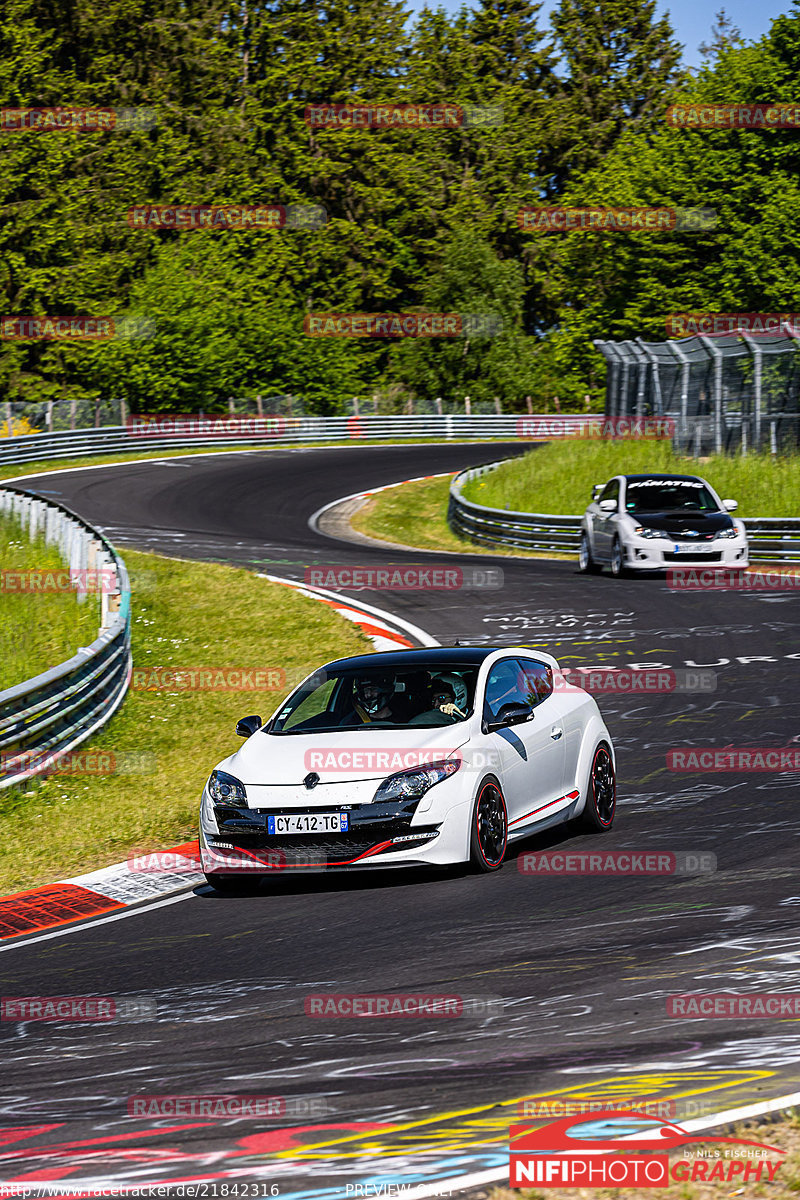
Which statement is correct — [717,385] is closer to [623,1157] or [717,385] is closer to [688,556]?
[688,556]

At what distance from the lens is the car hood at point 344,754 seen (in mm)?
9328

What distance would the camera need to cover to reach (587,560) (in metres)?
26.4

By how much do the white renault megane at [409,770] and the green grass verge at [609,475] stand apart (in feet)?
66.1

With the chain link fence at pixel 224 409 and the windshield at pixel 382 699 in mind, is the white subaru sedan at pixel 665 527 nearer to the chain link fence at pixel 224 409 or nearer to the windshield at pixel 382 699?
the windshield at pixel 382 699

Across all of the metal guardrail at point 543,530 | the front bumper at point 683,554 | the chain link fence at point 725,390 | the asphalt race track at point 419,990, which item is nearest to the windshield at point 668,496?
the front bumper at point 683,554

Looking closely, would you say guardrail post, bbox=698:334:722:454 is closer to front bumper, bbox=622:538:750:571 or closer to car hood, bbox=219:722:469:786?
front bumper, bbox=622:538:750:571

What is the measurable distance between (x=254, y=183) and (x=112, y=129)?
7624mm

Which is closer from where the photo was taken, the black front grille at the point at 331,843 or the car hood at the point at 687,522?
the black front grille at the point at 331,843

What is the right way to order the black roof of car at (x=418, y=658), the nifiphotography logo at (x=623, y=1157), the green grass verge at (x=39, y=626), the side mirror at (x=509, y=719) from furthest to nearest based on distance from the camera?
the green grass verge at (x=39, y=626)
the black roof of car at (x=418, y=658)
the side mirror at (x=509, y=719)
the nifiphotography logo at (x=623, y=1157)

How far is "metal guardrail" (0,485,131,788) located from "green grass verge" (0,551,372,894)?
0.70 ft

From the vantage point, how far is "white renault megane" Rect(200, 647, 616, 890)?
360 inches

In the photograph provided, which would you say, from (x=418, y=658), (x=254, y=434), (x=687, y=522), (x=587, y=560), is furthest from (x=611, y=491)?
(x=254, y=434)

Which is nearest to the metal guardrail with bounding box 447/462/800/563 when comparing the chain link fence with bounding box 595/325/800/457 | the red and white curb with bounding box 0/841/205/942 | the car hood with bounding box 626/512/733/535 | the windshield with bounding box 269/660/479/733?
the car hood with bounding box 626/512/733/535

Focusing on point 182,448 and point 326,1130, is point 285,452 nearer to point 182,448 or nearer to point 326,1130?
point 182,448
